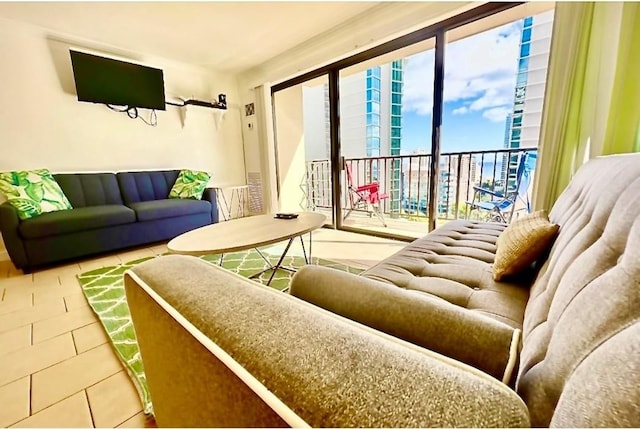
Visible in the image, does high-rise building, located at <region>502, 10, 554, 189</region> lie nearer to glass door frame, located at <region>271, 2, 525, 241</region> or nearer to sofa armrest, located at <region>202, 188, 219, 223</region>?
glass door frame, located at <region>271, 2, 525, 241</region>

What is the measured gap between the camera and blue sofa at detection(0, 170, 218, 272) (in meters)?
2.17

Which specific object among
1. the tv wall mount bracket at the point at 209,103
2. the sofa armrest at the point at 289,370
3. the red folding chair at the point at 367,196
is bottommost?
the red folding chair at the point at 367,196

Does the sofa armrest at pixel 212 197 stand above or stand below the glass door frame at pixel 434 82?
below

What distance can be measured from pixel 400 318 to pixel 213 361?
12.8 inches

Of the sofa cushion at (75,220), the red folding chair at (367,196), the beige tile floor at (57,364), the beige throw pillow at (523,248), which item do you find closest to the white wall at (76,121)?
the sofa cushion at (75,220)

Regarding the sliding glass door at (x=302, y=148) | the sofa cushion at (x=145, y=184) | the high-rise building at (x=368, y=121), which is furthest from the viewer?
the high-rise building at (x=368, y=121)

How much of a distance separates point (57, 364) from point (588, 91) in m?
3.15

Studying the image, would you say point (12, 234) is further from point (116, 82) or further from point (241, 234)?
point (241, 234)

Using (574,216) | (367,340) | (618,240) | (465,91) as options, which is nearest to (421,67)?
(465,91)

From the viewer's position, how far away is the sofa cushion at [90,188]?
106 inches

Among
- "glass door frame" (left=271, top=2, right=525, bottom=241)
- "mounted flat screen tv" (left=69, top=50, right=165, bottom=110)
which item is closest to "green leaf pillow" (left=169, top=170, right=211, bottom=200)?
"mounted flat screen tv" (left=69, top=50, right=165, bottom=110)

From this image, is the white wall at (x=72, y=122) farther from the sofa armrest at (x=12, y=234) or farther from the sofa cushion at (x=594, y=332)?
the sofa cushion at (x=594, y=332)

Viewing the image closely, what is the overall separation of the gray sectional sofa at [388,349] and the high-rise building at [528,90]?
257 cm

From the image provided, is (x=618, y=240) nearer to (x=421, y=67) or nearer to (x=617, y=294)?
(x=617, y=294)
